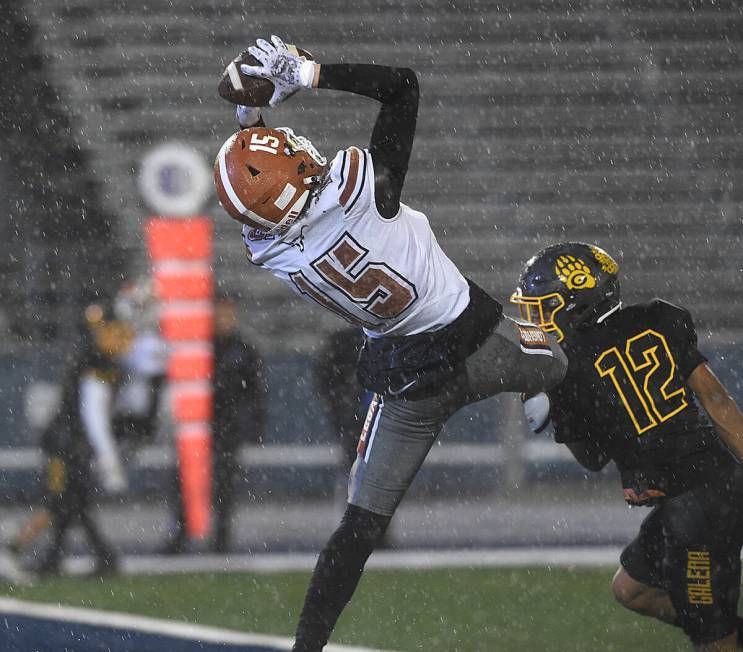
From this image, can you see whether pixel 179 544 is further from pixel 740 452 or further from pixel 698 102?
pixel 698 102

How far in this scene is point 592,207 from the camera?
10.1 metres

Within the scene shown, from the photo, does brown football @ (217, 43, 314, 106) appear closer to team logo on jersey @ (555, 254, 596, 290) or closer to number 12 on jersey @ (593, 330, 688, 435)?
team logo on jersey @ (555, 254, 596, 290)

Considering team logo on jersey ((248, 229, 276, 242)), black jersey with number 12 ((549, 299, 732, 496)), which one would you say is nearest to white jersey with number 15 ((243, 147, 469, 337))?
team logo on jersey ((248, 229, 276, 242))

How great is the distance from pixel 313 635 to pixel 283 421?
206 inches

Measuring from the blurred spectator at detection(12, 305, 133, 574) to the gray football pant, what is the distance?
3.02m

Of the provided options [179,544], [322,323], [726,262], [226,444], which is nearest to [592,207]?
[726,262]

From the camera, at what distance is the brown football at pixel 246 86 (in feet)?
11.5

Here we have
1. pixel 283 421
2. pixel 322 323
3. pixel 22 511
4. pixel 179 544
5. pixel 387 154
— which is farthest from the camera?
pixel 322 323

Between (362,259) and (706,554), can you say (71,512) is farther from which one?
(706,554)

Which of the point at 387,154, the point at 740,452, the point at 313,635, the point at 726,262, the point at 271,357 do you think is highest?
the point at 387,154

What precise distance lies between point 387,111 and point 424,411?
34.1 inches

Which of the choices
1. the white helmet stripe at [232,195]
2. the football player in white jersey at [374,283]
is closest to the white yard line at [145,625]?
the football player in white jersey at [374,283]

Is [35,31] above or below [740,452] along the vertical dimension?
below

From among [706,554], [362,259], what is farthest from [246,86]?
[706,554]
